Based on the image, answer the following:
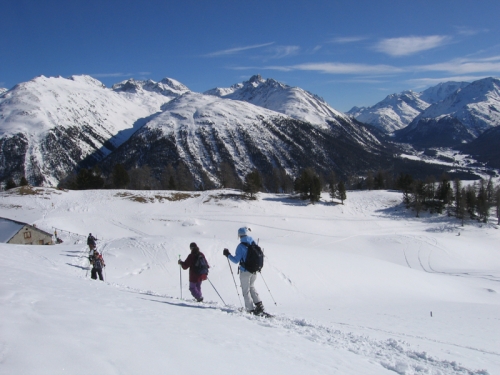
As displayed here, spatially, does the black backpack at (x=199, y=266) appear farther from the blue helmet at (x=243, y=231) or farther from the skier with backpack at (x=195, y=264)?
the blue helmet at (x=243, y=231)

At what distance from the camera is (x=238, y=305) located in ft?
50.5

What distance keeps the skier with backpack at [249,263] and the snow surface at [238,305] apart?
0.58 m

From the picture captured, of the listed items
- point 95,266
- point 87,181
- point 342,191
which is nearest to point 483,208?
point 342,191

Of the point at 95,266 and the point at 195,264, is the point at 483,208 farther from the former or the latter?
the point at 95,266

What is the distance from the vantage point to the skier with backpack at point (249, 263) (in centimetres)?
971

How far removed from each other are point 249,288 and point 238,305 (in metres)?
5.88

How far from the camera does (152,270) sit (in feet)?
67.7

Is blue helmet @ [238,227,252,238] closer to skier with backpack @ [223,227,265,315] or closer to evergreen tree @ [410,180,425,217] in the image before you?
skier with backpack @ [223,227,265,315]

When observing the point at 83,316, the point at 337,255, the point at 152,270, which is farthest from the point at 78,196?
the point at 83,316

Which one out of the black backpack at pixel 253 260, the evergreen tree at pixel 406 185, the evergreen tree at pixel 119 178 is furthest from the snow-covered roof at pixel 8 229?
the evergreen tree at pixel 406 185

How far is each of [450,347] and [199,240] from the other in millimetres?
19000

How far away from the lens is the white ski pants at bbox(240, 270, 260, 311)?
9.93 meters

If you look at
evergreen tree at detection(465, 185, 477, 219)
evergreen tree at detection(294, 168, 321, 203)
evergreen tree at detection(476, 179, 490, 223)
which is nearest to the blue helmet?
evergreen tree at detection(294, 168, 321, 203)

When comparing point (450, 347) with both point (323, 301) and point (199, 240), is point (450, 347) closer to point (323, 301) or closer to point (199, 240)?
point (323, 301)
